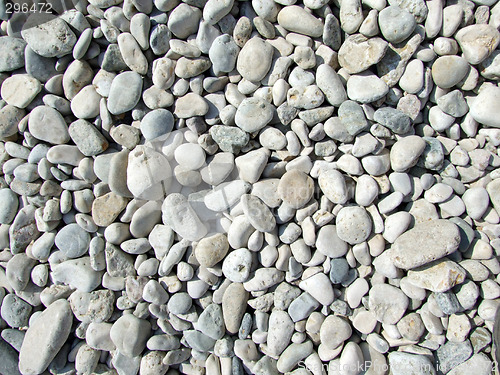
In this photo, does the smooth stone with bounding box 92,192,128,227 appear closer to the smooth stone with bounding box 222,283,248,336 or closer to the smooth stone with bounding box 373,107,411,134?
the smooth stone with bounding box 222,283,248,336

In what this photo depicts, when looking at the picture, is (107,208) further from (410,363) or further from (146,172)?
(410,363)

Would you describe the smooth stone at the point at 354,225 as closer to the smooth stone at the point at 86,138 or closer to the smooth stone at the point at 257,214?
the smooth stone at the point at 257,214

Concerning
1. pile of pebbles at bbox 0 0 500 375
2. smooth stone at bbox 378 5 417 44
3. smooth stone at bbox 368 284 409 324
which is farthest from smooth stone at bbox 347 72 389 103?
smooth stone at bbox 368 284 409 324

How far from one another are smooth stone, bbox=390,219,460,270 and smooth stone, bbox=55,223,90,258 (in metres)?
0.98

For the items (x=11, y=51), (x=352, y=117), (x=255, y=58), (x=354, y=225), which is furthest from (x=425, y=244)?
(x=11, y=51)

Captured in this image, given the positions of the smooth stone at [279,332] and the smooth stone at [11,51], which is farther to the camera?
the smooth stone at [11,51]

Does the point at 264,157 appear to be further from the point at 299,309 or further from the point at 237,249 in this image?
the point at 299,309

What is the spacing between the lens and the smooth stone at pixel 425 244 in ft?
3.31

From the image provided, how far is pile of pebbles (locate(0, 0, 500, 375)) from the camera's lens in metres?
1.08

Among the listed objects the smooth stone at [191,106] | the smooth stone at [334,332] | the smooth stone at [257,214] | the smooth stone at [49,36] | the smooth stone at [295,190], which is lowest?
the smooth stone at [334,332]

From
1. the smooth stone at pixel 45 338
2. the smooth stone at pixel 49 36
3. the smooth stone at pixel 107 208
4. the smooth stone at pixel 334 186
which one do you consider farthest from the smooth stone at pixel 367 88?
the smooth stone at pixel 45 338

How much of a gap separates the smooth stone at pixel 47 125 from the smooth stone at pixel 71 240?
298 mm

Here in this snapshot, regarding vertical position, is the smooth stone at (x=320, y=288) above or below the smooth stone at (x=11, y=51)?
below

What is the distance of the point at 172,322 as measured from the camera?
1147 mm
